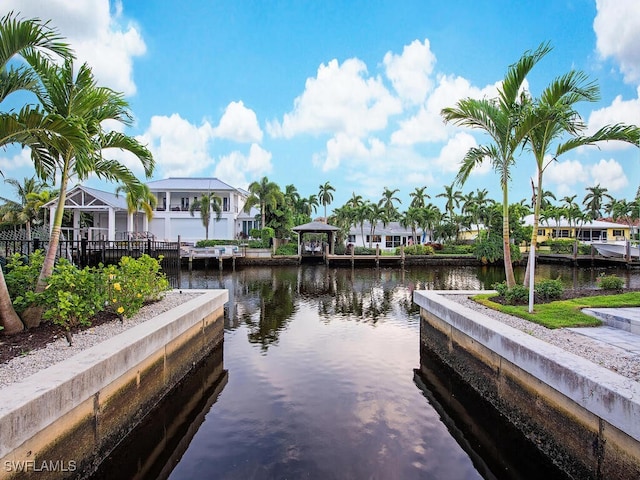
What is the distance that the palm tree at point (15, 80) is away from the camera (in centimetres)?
562

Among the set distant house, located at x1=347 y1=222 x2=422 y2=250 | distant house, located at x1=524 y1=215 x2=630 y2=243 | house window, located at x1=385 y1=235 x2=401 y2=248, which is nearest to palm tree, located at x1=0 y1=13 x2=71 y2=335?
distant house, located at x1=347 y1=222 x2=422 y2=250

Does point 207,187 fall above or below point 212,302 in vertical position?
above

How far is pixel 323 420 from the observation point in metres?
5.88

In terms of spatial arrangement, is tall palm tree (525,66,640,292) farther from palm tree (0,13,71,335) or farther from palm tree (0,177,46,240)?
palm tree (0,177,46,240)

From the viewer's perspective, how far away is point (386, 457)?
16.3ft

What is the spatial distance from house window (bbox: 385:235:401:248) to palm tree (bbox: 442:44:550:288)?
4121 centimetres

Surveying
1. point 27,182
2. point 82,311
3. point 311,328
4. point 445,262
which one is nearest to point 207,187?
point 27,182

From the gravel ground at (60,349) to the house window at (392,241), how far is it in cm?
4552

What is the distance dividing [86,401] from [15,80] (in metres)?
5.07

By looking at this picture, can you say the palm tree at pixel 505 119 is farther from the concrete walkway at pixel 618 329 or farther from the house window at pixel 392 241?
the house window at pixel 392 241

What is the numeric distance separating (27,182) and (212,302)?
3802 cm

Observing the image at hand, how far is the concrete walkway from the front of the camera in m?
5.95

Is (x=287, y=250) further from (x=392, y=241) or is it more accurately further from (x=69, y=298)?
(x=69, y=298)

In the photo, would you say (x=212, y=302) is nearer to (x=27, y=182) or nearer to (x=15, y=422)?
(x=15, y=422)
